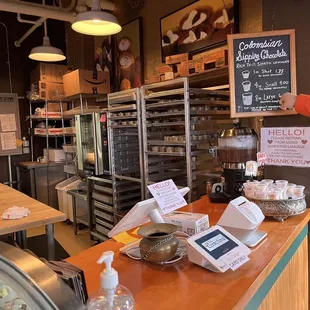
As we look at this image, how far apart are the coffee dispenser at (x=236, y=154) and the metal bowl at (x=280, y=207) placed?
36 centimetres

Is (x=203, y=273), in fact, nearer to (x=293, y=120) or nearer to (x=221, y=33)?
(x=293, y=120)

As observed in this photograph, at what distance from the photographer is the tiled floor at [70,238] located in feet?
14.4

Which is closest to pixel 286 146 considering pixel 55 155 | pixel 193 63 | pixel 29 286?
pixel 193 63

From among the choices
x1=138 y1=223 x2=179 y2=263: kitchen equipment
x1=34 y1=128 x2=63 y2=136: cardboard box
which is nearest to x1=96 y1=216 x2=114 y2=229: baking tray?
x1=34 y1=128 x2=63 y2=136: cardboard box

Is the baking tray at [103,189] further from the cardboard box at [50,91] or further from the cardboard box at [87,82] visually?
the cardboard box at [50,91]

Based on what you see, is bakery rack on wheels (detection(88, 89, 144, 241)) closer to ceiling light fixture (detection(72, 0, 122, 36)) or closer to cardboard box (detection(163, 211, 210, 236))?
ceiling light fixture (detection(72, 0, 122, 36))

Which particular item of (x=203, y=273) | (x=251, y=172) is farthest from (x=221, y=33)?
(x=203, y=273)

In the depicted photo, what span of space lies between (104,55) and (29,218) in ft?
12.1

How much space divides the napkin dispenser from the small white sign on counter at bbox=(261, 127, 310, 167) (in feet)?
2.64

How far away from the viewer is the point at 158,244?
4.04 ft

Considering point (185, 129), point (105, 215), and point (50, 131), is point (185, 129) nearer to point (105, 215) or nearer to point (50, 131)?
point (105, 215)

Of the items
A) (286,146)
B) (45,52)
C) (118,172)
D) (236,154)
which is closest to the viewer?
(286,146)

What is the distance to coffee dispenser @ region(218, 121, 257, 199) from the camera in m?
2.16

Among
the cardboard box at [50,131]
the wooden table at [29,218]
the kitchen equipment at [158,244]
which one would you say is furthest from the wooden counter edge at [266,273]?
the cardboard box at [50,131]
